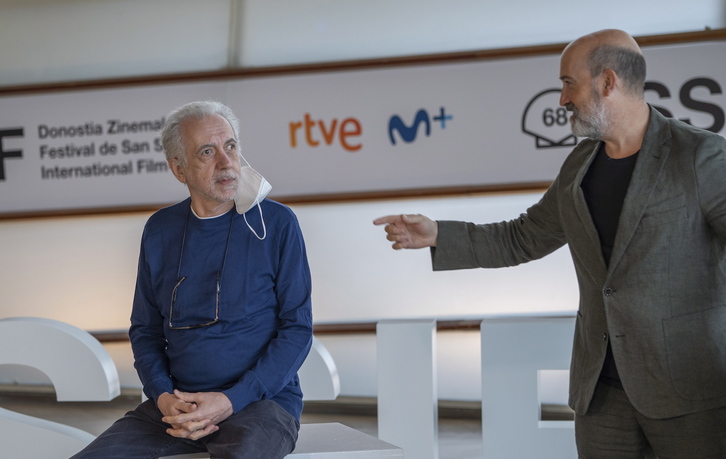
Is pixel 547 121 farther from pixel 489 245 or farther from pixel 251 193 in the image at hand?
pixel 251 193

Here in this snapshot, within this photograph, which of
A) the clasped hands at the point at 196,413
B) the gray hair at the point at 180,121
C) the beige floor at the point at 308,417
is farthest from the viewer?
the beige floor at the point at 308,417

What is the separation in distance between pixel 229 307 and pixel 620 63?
1.25 meters

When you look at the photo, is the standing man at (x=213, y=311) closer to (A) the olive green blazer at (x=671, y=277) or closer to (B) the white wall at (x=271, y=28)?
(A) the olive green blazer at (x=671, y=277)

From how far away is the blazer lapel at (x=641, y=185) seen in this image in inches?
72.9

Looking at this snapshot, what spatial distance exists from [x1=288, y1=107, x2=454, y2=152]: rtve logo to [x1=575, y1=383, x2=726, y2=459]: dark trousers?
213cm

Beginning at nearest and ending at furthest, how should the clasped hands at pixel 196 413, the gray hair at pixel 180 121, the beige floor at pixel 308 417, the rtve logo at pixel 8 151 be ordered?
the clasped hands at pixel 196 413
the gray hair at pixel 180 121
the beige floor at pixel 308 417
the rtve logo at pixel 8 151

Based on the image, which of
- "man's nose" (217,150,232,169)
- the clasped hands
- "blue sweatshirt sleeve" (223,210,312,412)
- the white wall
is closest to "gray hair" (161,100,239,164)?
"man's nose" (217,150,232,169)

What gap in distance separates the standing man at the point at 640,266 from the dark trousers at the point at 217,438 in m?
0.82

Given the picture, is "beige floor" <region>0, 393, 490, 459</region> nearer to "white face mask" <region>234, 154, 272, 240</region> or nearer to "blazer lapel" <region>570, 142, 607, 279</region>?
"blazer lapel" <region>570, 142, 607, 279</region>

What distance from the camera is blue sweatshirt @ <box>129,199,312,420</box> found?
2.08 metres

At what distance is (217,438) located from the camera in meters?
1.95

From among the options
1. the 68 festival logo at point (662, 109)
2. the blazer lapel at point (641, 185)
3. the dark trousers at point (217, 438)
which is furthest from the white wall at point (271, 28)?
the dark trousers at point (217, 438)

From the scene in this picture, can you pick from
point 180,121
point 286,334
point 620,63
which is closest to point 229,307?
point 286,334

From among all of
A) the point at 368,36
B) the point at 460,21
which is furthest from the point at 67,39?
the point at 460,21
